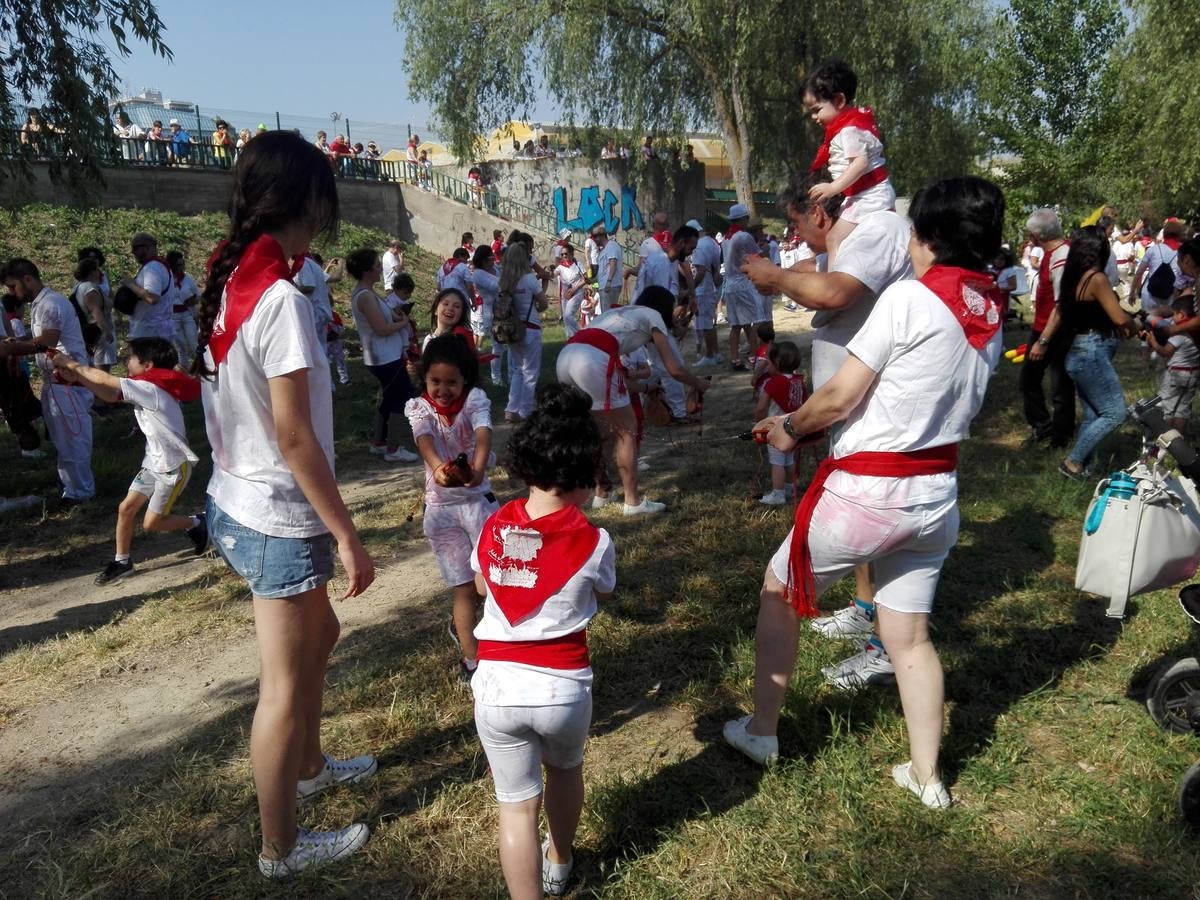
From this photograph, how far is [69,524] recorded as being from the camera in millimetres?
6852

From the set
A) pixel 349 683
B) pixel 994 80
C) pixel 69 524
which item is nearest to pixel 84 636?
pixel 349 683

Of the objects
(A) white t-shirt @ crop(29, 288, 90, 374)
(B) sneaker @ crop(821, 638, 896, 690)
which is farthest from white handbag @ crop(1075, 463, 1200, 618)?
(A) white t-shirt @ crop(29, 288, 90, 374)

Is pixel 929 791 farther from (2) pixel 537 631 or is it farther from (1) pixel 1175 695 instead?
(2) pixel 537 631

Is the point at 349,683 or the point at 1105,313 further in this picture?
the point at 1105,313

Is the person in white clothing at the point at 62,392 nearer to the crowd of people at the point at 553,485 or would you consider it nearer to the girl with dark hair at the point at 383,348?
the girl with dark hair at the point at 383,348

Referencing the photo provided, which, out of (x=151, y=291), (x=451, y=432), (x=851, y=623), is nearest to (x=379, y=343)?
(x=151, y=291)

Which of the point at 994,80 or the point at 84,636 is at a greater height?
the point at 994,80

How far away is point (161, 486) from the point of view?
5.70 meters

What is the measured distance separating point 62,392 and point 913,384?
22.3ft

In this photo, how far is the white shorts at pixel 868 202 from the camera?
12.0 feet

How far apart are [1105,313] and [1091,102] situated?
27.5 m

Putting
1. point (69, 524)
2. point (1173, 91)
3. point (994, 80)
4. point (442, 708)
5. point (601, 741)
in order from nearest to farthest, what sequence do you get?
point (601, 741)
point (442, 708)
point (69, 524)
point (1173, 91)
point (994, 80)

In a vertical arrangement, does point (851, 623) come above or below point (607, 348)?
below

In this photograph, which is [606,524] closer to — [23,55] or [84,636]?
[84,636]
